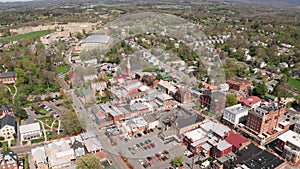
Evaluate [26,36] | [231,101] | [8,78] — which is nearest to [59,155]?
[231,101]

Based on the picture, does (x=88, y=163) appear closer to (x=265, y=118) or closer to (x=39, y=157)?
(x=39, y=157)

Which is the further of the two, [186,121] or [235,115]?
[235,115]

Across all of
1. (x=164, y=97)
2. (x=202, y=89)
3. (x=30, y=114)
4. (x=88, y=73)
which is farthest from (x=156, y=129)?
(x=30, y=114)

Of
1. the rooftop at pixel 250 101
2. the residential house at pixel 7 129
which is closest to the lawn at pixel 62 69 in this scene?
the residential house at pixel 7 129

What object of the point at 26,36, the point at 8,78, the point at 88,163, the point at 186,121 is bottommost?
the point at 88,163

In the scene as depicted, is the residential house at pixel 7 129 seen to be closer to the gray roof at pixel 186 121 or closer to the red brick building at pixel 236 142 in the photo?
the gray roof at pixel 186 121

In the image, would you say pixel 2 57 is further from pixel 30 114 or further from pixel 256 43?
pixel 256 43
